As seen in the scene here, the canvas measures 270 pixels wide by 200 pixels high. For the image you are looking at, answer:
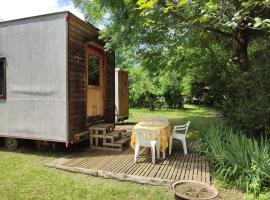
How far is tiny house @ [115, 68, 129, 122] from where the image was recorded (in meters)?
10.3

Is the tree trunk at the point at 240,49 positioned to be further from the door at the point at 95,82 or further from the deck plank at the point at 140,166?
the door at the point at 95,82

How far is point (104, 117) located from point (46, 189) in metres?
3.97

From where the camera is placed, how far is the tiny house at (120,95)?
1032 cm

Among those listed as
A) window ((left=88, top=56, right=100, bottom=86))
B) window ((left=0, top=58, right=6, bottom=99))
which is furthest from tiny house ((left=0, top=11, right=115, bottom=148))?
window ((left=88, top=56, right=100, bottom=86))

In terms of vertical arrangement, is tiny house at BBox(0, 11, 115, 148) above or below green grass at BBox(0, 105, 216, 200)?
above

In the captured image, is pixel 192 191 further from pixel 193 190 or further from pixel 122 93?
pixel 122 93

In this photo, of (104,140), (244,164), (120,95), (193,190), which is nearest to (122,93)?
(120,95)

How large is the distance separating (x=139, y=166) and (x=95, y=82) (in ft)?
11.0

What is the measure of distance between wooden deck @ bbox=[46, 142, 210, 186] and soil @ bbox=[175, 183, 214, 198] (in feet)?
1.82

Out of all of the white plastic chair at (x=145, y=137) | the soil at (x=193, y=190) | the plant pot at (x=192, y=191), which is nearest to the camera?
the plant pot at (x=192, y=191)

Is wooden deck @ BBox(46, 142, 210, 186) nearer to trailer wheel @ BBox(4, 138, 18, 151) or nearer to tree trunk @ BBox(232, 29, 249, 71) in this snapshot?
trailer wheel @ BBox(4, 138, 18, 151)

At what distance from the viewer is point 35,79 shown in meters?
5.64

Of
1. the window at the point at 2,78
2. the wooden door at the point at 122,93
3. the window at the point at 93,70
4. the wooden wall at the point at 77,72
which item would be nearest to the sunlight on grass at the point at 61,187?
the wooden wall at the point at 77,72

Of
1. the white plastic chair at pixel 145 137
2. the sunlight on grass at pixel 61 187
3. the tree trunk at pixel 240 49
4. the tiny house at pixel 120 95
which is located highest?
the tree trunk at pixel 240 49
